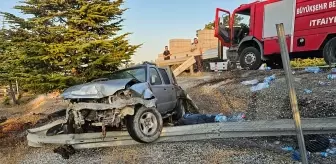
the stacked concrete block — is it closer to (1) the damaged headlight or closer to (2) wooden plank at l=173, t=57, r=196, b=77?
(2) wooden plank at l=173, t=57, r=196, b=77

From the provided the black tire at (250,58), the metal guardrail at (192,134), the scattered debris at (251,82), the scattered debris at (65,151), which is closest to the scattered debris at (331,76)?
the scattered debris at (251,82)

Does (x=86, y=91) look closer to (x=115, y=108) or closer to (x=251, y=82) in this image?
(x=115, y=108)

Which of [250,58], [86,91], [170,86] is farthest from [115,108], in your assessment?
[250,58]

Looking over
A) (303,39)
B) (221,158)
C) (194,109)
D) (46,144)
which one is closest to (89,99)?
(46,144)

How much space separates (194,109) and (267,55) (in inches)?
199

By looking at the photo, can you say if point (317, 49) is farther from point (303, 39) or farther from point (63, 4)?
point (63, 4)

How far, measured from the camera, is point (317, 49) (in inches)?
484

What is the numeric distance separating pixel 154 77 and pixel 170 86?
2.83ft

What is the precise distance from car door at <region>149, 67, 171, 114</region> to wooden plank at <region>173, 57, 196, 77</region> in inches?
367

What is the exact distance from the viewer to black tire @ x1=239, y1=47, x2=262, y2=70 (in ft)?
47.8

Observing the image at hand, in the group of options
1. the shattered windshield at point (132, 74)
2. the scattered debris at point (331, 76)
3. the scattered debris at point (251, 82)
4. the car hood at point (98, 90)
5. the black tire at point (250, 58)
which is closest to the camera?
the car hood at point (98, 90)

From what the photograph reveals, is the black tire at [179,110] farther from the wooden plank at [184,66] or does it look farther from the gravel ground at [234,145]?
the wooden plank at [184,66]

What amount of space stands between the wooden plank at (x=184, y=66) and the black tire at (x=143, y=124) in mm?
10940

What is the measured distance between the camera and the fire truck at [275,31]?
12.0 meters
